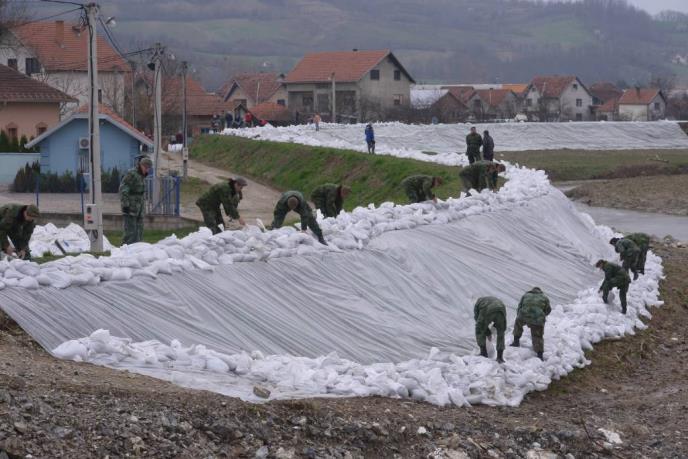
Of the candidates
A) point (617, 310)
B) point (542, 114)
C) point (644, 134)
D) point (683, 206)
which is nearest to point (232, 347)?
point (617, 310)

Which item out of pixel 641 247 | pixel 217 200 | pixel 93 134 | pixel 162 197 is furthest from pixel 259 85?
pixel 217 200

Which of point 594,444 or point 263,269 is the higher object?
point 263,269

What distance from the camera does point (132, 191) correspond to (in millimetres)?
15594

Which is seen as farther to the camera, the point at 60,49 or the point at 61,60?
the point at 60,49

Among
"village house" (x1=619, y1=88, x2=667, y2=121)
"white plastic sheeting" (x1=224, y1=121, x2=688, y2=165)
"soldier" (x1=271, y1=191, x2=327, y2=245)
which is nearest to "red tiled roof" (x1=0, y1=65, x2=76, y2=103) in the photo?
"white plastic sheeting" (x1=224, y1=121, x2=688, y2=165)

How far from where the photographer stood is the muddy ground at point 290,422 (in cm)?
870

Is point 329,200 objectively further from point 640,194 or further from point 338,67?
point 338,67

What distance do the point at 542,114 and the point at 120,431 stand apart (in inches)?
2712

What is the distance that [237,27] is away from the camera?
191250 millimetres

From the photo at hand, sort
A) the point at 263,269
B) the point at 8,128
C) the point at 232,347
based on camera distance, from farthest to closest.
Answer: the point at 8,128, the point at 263,269, the point at 232,347

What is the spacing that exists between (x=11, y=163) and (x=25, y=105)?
20.1 ft

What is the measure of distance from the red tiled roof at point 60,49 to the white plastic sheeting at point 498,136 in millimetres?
5910

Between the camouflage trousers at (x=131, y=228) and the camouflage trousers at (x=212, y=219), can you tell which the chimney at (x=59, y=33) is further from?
the camouflage trousers at (x=212, y=219)

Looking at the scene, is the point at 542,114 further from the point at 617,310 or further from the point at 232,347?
the point at 232,347
